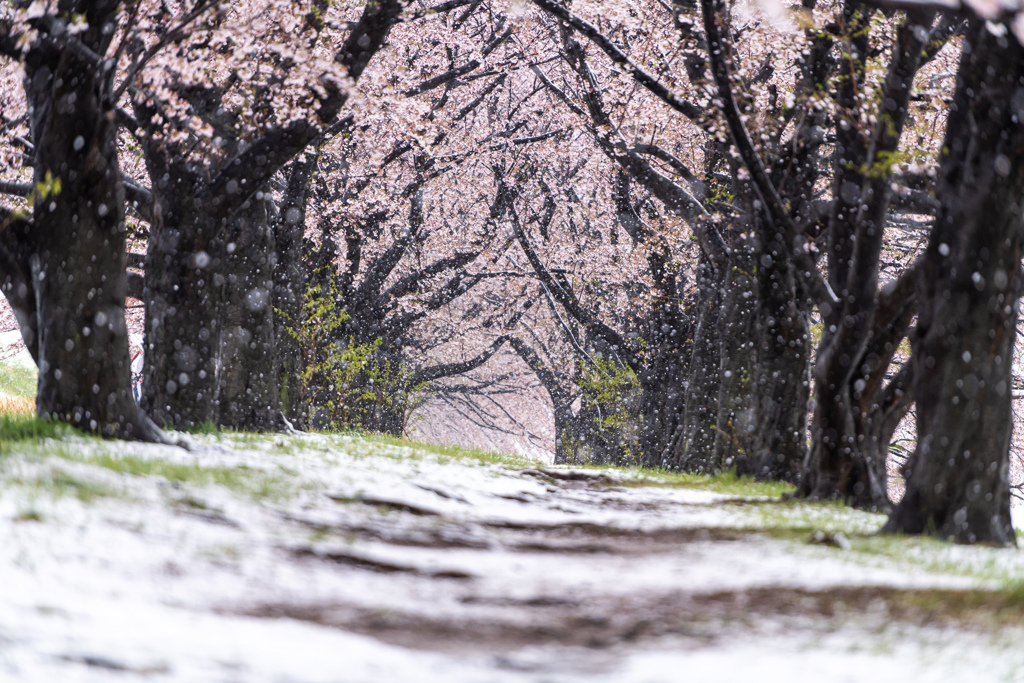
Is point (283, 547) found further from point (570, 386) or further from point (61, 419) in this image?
point (570, 386)

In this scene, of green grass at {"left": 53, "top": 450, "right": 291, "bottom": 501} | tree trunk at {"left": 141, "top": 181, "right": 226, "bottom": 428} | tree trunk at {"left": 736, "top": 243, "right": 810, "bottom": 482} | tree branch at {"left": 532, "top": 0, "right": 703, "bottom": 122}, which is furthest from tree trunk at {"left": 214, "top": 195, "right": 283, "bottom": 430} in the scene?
tree trunk at {"left": 736, "top": 243, "right": 810, "bottom": 482}

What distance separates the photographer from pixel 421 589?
13.4ft

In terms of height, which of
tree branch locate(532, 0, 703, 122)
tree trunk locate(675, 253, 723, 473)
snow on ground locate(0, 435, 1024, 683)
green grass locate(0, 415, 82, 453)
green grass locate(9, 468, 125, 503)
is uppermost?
tree branch locate(532, 0, 703, 122)

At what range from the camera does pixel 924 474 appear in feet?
21.6

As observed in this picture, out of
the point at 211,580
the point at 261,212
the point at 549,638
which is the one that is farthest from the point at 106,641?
the point at 261,212

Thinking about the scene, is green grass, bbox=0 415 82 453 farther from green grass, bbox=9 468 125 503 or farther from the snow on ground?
green grass, bbox=9 468 125 503

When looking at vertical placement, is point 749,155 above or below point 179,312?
above

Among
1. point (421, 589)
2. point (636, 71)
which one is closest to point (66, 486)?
point (421, 589)

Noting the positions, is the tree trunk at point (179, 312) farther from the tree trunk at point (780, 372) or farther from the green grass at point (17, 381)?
the green grass at point (17, 381)

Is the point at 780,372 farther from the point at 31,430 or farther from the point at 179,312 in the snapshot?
the point at 31,430

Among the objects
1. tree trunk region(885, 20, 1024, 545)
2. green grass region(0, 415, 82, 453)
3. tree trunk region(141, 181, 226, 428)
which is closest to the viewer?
tree trunk region(885, 20, 1024, 545)

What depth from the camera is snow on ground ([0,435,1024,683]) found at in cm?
293

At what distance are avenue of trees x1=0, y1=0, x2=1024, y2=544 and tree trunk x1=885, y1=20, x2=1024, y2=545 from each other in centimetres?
2

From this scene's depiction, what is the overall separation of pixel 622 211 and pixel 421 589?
1785cm
